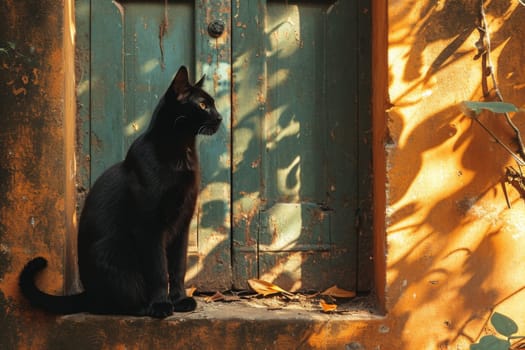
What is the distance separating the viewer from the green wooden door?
4113 mm

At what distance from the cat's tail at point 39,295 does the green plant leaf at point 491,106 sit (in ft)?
7.13

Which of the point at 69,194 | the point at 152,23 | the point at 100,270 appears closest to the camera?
the point at 100,270

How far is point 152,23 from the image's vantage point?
162 inches

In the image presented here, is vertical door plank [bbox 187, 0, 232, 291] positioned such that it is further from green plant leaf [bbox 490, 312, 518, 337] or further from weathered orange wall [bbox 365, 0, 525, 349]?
green plant leaf [bbox 490, 312, 518, 337]

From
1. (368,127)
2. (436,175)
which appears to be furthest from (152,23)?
(436,175)

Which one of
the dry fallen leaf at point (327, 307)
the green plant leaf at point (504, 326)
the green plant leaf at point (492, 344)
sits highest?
the green plant leaf at point (504, 326)

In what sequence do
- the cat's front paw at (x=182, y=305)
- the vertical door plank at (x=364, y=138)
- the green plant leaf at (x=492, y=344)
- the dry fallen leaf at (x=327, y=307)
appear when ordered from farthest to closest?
the vertical door plank at (x=364, y=138) < the dry fallen leaf at (x=327, y=307) < the cat's front paw at (x=182, y=305) < the green plant leaf at (x=492, y=344)

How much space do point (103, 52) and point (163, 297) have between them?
4.57ft

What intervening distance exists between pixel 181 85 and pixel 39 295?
4.03 feet

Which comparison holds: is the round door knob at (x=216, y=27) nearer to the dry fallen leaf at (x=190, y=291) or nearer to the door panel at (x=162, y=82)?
the door panel at (x=162, y=82)

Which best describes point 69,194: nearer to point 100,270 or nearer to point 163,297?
point 100,270

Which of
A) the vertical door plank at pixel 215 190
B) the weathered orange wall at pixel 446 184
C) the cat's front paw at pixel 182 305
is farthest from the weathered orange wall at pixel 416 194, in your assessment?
the vertical door plank at pixel 215 190

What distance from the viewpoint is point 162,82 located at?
13.5 feet

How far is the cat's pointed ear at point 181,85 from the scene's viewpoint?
354 centimetres
